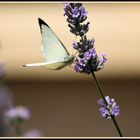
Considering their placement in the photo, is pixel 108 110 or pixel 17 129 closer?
pixel 108 110

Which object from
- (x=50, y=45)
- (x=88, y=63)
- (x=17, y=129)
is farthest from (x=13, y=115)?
(x=88, y=63)

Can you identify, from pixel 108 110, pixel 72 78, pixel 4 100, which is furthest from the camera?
pixel 72 78

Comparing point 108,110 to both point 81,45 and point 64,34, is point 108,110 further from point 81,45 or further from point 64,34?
point 64,34

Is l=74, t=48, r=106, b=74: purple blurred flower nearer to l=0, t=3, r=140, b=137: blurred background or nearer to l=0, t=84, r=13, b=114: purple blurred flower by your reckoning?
l=0, t=84, r=13, b=114: purple blurred flower

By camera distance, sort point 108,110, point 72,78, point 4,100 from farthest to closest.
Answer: point 72,78, point 4,100, point 108,110

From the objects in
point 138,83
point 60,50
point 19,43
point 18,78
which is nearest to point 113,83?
point 138,83

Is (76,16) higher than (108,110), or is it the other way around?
(76,16)

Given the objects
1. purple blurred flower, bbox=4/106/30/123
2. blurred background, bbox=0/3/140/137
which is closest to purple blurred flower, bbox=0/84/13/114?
purple blurred flower, bbox=4/106/30/123

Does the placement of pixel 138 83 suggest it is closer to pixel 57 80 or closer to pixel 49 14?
pixel 57 80
